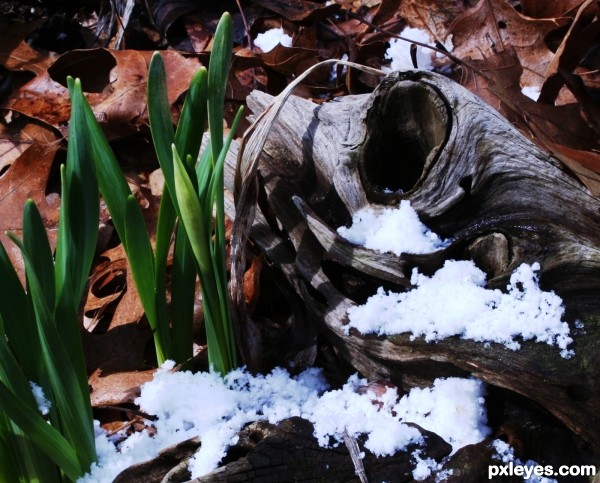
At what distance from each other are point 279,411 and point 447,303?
408mm

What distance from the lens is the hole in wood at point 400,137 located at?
1.50m

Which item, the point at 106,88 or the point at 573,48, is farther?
the point at 106,88

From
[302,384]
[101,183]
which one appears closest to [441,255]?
[302,384]

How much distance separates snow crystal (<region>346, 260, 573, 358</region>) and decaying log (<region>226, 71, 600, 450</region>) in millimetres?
22

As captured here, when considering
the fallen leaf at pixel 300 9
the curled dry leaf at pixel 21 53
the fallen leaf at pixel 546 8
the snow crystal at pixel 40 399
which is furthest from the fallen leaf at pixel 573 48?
the curled dry leaf at pixel 21 53

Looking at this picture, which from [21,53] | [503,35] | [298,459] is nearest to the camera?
[298,459]

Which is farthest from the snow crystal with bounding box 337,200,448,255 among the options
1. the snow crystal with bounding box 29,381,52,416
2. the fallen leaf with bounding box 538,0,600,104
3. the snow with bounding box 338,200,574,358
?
the fallen leaf with bounding box 538,0,600,104

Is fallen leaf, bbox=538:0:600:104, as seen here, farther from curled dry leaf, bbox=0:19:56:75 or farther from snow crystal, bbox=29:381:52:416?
curled dry leaf, bbox=0:19:56:75

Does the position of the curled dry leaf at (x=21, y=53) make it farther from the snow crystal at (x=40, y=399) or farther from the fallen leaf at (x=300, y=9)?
the snow crystal at (x=40, y=399)

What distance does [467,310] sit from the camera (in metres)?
1.35

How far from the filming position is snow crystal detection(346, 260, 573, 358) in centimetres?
131

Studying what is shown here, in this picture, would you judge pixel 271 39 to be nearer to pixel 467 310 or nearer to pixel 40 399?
pixel 467 310

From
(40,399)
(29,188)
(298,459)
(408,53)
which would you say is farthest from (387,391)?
(408,53)

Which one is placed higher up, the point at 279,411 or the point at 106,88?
the point at 106,88
